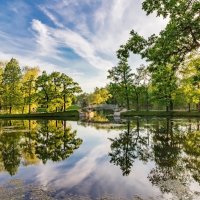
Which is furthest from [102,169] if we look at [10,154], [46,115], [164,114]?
[46,115]

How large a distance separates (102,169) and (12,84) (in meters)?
67.3

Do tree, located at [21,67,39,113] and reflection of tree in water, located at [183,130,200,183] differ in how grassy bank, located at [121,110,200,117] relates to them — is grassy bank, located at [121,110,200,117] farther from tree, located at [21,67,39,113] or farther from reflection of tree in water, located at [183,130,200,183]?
reflection of tree in water, located at [183,130,200,183]

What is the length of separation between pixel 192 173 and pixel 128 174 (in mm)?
3563

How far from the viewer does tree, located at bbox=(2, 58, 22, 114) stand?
7738 cm

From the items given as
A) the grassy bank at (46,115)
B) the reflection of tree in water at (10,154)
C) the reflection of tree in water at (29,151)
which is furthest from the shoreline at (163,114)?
the reflection of tree in water at (10,154)

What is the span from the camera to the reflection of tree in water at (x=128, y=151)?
19797 mm

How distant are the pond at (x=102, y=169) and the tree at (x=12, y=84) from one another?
1949 inches

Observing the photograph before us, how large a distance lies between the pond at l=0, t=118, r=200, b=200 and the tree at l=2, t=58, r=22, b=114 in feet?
162

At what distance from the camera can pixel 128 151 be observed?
24125 millimetres

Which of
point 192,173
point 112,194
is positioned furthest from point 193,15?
point 112,194

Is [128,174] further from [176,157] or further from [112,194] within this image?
[176,157]

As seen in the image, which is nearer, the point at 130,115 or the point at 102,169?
the point at 102,169

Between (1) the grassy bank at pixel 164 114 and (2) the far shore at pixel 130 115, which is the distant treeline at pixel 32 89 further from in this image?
(1) the grassy bank at pixel 164 114

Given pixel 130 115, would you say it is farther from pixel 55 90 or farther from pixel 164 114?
pixel 55 90
